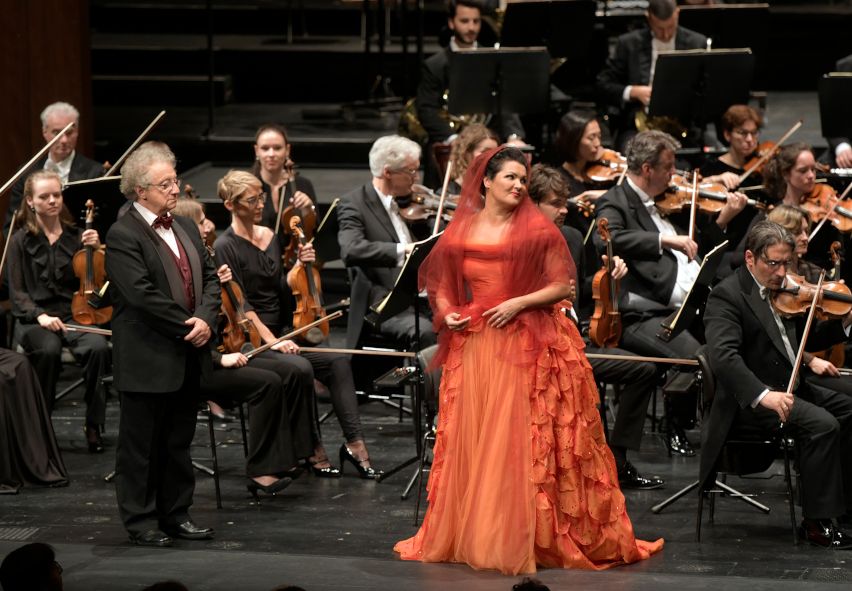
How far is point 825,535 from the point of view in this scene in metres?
5.11

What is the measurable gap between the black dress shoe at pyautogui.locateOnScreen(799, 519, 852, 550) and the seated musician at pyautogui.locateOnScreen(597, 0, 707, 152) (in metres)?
3.30

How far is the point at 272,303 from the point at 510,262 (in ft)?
5.60

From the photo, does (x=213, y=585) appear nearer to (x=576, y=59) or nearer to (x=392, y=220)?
(x=392, y=220)

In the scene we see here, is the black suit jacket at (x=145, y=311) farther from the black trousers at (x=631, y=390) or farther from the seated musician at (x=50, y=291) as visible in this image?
the black trousers at (x=631, y=390)

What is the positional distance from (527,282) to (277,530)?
141 cm

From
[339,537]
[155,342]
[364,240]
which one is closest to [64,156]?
[364,240]

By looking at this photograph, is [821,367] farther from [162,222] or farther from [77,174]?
[77,174]

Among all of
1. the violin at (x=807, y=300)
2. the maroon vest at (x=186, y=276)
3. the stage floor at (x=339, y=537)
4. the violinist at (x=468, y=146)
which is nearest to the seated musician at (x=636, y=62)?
the violinist at (x=468, y=146)

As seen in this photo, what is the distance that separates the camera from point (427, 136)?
808cm

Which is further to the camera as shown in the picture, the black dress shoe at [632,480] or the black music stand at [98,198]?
the black music stand at [98,198]

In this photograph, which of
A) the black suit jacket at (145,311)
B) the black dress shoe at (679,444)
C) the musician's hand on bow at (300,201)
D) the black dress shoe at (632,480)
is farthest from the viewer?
the musician's hand on bow at (300,201)

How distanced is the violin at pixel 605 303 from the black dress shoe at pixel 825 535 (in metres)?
1.17

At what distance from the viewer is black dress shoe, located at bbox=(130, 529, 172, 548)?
5066 mm

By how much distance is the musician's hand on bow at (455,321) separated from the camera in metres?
4.79
